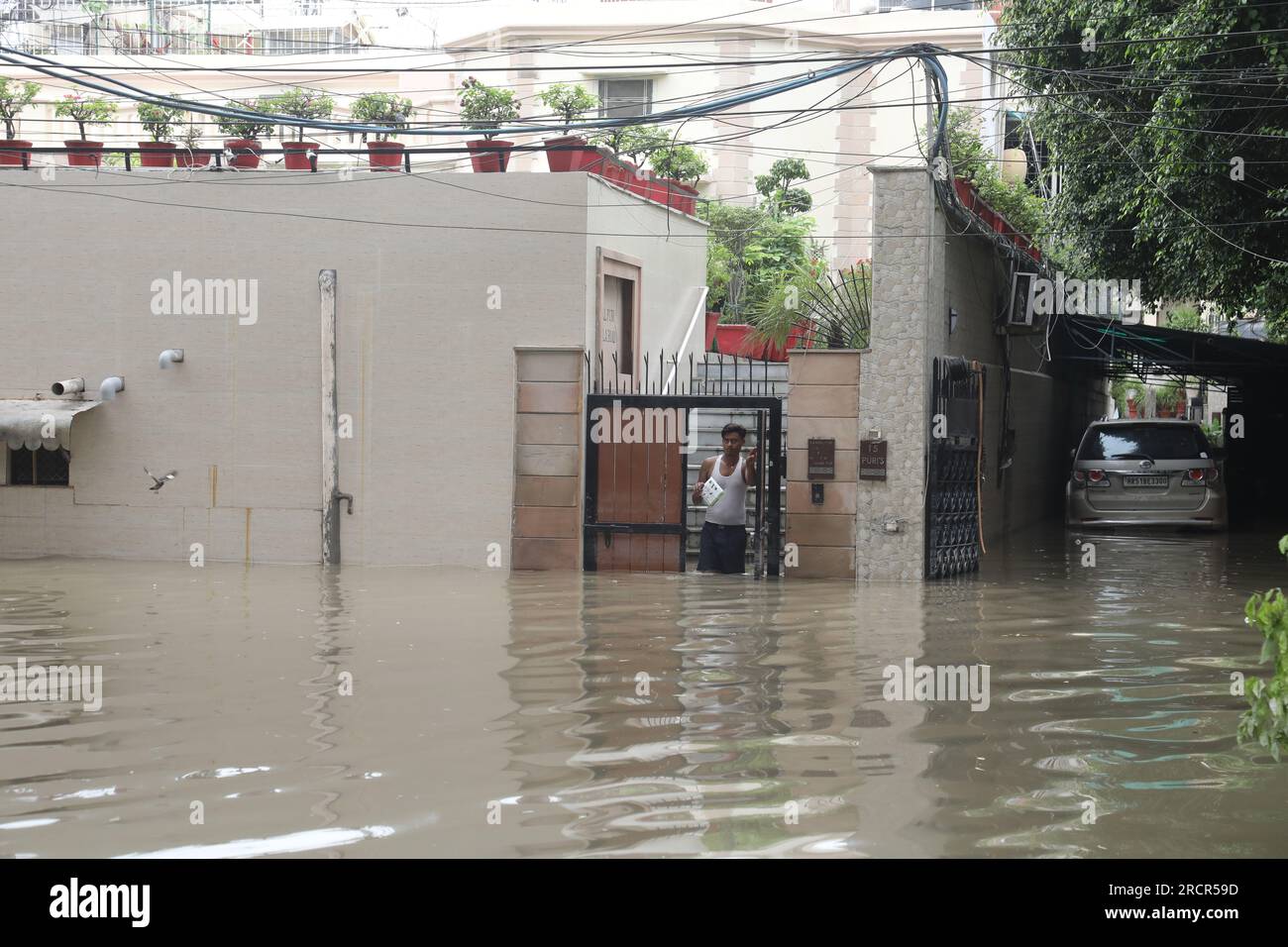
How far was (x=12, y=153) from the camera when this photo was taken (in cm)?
1397

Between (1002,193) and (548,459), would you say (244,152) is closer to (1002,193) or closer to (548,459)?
(548,459)

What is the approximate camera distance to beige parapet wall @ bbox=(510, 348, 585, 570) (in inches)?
508

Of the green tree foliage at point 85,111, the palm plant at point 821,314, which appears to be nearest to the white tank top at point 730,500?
the palm plant at point 821,314

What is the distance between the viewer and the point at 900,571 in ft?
40.1

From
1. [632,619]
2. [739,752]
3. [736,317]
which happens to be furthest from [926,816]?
[736,317]

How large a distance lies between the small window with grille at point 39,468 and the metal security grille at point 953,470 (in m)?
8.62

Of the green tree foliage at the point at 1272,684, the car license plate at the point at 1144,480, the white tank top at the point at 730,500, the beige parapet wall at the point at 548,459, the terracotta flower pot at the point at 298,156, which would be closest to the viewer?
the green tree foliage at the point at 1272,684

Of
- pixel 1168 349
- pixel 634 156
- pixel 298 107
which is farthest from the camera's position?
pixel 1168 349

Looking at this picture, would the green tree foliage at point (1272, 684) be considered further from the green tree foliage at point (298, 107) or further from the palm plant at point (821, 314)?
the green tree foliage at point (298, 107)

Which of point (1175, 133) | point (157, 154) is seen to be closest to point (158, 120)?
point (157, 154)

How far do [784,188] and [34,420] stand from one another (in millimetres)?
16735

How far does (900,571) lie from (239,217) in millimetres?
7198

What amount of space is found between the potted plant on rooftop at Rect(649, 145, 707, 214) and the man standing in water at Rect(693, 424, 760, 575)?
14.1ft

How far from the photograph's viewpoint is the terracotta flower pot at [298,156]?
44.4ft
